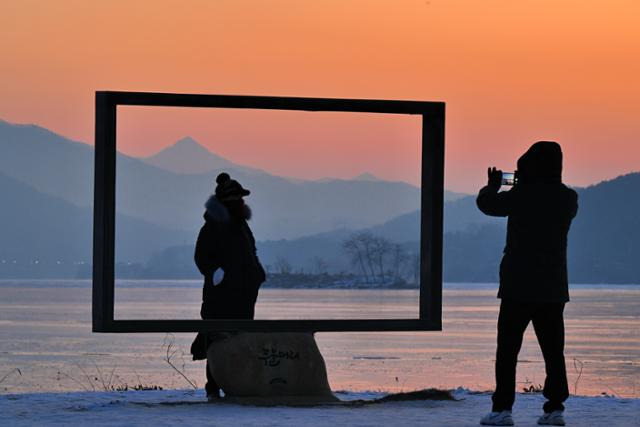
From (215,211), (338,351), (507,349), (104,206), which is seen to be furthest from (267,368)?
(338,351)

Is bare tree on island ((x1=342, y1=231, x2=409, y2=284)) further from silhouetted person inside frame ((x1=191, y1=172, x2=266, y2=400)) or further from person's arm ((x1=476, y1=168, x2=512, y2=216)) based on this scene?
person's arm ((x1=476, y1=168, x2=512, y2=216))

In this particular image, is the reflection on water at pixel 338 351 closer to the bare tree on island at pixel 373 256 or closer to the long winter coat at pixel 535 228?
the bare tree on island at pixel 373 256

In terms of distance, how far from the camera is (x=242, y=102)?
35.9 feet

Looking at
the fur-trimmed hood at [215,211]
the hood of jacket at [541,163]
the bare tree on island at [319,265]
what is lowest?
the bare tree on island at [319,265]

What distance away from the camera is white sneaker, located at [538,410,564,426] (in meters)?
9.58

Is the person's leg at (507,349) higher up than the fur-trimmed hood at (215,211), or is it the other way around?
the fur-trimmed hood at (215,211)

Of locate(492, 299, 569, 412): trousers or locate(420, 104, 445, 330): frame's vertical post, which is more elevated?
locate(420, 104, 445, 330): frame's vertical post

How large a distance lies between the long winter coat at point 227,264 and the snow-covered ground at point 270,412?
0.76 m

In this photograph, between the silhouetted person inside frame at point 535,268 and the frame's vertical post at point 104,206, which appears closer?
the silhouetted person inside frame at point 535,268

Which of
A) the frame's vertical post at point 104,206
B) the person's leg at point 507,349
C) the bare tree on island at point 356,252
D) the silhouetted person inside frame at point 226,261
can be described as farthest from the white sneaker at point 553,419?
the frame's vertical post at point 104,206

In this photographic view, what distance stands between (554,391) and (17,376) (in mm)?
18664

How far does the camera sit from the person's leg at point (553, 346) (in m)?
9.64

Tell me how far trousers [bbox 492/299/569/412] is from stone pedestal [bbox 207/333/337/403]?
6.31 feet

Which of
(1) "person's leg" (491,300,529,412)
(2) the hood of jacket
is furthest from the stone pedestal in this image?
(2) the hood of jacket
